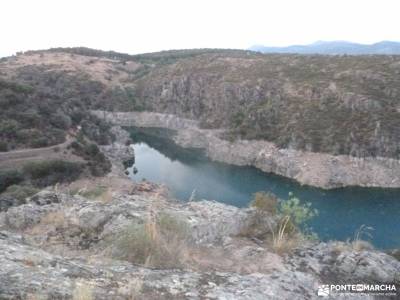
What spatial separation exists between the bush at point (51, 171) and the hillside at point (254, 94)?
19.2ft

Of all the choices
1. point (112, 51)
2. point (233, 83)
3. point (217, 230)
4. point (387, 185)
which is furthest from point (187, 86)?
point (217, 230)

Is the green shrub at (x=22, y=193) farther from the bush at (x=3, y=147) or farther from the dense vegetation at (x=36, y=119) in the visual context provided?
the dense vegetation at (x=36, y=119)

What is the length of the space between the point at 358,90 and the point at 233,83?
2374 cm

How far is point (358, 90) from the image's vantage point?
59.0 metres

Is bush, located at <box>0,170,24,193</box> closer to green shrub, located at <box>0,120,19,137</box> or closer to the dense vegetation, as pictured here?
the dense vegetation

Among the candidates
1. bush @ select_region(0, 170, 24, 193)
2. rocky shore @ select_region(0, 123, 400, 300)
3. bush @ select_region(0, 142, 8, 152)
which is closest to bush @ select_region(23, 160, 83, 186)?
bush @ select_region(0, 170, 24, 193)

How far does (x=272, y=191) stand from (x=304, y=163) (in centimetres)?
833

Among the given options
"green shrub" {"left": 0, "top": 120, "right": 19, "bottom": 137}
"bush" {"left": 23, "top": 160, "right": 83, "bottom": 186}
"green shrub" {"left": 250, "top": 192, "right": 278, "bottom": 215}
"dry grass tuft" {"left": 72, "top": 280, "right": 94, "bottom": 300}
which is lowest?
"bush" {"left": 23, "top": 160, "right": 83, "bottom": 186}

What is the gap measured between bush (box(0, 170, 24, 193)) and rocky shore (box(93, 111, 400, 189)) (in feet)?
98.3

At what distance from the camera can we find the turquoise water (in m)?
36.2

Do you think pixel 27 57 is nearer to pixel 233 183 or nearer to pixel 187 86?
pixel 187 86

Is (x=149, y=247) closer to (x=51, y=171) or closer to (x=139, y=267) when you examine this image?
(x=139, y=267)

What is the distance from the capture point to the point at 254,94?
231ft

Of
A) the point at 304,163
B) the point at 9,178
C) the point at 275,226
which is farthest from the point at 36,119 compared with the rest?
the point at 275,226
